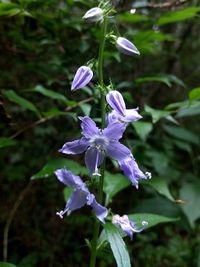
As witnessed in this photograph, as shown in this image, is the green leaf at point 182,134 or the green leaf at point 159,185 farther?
the green leaf at point 182,134

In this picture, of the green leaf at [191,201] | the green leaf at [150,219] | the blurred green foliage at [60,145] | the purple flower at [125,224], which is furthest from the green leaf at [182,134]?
the purple flower at [125,224]

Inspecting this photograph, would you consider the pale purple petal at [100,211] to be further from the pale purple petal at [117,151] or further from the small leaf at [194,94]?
the small leaf at [194,94]

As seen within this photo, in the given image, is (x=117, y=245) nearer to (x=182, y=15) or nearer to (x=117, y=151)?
(x=117, y=151)

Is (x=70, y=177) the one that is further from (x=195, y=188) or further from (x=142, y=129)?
(x=195, y=188)

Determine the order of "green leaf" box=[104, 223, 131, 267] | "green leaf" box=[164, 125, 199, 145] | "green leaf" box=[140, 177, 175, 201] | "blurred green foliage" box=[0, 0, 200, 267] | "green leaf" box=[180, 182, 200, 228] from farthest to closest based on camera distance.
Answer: "green leaf" box=[164, 125, 199, 145]
"blurred green foliage" box=[0, 0, 200, 267]
"green leaf" box=[180, 182, 200, 228]
"green leaf" box=[140, 177, 175, 201]
"green leaf" box=[104, 223, 131, 267]

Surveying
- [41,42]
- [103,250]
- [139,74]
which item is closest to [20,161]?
[41,42]

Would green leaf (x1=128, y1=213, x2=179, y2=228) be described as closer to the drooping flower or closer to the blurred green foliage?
the blurred green foliage

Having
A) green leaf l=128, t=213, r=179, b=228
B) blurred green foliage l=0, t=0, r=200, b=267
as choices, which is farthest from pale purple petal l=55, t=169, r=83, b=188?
blurred green foliage l=0, t=0, r=200, b=267

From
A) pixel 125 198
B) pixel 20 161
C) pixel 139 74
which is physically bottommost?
pixel 125 198
